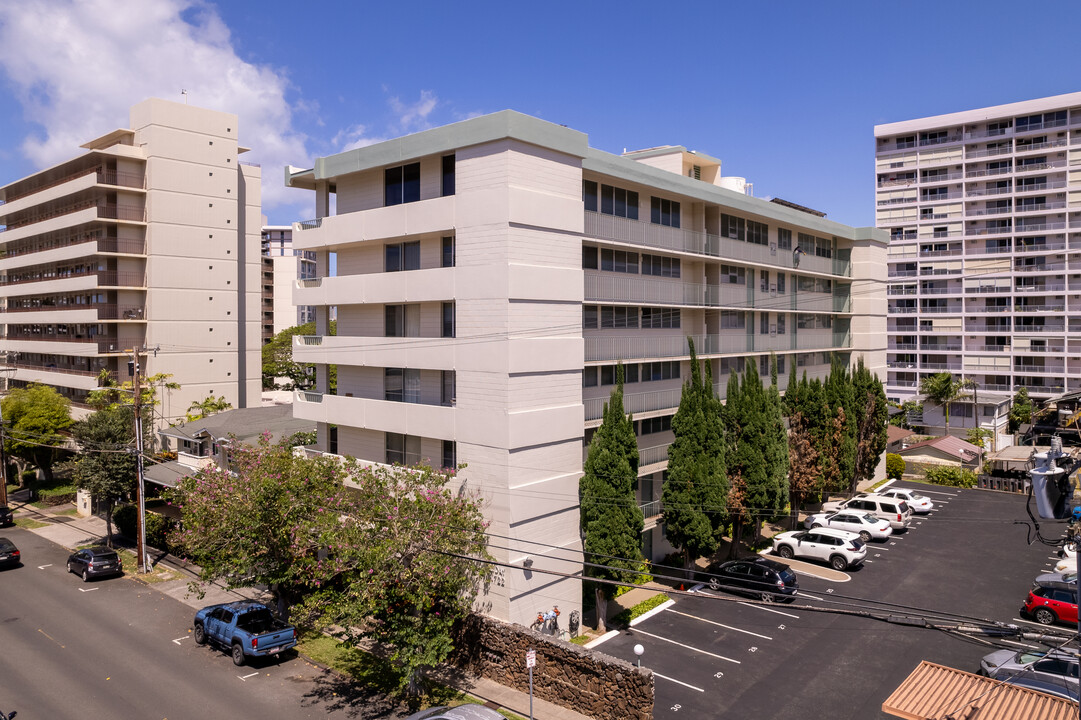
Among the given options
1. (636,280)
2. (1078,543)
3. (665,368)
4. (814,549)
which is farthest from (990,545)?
(1078,543)

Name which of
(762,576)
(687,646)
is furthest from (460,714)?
(762,576)

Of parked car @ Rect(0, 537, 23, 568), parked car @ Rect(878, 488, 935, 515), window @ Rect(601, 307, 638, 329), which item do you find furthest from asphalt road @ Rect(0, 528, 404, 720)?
parked car @ Rect(878, 488, 935, 515)

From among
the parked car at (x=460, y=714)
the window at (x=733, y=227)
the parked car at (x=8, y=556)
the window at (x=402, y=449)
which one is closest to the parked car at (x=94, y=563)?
the parked car at (x=8, y=556)

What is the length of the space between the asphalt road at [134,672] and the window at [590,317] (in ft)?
49.9

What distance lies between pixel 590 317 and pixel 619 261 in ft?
11.2

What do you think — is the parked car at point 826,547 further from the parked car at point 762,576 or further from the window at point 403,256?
the window at point 403,256

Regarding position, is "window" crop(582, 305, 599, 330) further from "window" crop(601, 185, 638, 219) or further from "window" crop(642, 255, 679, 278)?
"window" crop(642, 255, 679, 278)

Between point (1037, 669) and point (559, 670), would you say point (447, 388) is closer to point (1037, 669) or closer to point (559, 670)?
point (559, 670)

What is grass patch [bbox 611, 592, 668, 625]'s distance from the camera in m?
25.9

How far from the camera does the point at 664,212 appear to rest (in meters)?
32.1

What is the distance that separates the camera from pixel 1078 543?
37.0 ft

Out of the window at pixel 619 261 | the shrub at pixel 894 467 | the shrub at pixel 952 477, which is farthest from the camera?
the shrub at pixel 894 467

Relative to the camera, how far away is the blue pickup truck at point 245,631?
72.8ft

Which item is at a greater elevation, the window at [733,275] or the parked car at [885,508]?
the window at [733,275]
